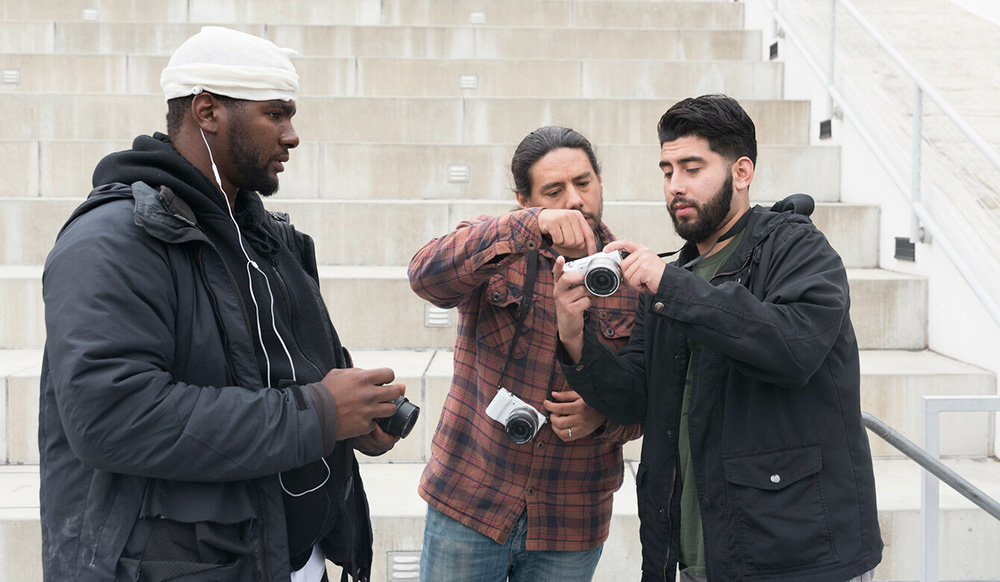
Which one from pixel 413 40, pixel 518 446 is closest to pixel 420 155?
pixel 413 40

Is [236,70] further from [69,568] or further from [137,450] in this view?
[69,568]

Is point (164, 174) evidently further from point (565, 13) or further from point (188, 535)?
point (565, 13)

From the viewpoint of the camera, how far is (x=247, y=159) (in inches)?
58.1

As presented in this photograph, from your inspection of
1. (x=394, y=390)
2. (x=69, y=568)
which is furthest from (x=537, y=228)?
(x=69, y=568)

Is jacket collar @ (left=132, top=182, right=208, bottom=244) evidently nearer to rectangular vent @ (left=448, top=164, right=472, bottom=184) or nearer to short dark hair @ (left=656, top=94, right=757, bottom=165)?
short dark hair @ (left=656, top=94, right=757, bottom=165)

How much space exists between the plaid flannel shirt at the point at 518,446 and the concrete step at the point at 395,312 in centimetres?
194

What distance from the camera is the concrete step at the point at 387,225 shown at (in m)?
4.22

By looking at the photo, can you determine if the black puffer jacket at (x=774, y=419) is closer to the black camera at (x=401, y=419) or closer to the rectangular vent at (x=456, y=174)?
the black camera at (x=401, y=419)

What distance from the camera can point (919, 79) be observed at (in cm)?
385

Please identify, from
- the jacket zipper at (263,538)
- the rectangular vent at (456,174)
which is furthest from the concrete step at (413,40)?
the jacket zipper at (263,538)

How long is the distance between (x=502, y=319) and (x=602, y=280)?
420 mm

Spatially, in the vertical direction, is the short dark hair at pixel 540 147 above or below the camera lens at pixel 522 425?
above

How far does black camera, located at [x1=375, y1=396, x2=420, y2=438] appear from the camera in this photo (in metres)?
1.53

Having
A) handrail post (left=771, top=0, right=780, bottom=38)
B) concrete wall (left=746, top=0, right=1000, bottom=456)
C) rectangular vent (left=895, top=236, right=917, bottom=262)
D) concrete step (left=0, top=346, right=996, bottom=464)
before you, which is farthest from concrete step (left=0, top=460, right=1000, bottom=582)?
handrail post (left=771, top=0, right=780, bottom=38)
